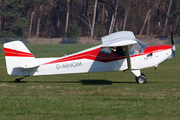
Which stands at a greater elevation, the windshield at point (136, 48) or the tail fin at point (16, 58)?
the windshield at point (136, 48)

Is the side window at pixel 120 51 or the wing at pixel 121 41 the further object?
the side window at pixel 120 51

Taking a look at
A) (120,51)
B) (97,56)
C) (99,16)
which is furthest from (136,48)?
(99,16)

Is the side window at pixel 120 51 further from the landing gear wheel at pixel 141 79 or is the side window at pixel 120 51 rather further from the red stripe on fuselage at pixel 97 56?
the landing gear wheel at pixel 141 79

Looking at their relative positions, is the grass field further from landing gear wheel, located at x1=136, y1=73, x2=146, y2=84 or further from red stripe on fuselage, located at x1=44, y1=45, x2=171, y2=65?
red stripe on fuselage, located at x1=44, y1=45, x2=171, y2=65

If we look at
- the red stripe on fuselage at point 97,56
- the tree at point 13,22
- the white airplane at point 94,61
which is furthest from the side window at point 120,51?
the tree at point 13,22

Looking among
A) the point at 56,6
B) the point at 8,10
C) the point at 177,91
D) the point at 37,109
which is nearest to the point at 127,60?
the point at 177,91

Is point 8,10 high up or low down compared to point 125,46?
down

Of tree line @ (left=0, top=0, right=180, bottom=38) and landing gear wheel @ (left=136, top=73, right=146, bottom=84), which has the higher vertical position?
landing gear wheel @ (left=136, top=73, right=146, bottom=84)

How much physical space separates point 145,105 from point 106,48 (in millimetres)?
4921

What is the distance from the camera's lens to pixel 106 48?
13133 mm

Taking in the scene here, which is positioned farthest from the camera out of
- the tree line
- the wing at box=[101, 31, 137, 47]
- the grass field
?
the tree line

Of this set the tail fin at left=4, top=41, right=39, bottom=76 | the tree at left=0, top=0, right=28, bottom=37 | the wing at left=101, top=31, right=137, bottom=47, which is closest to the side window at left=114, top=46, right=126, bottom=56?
the wing at left=101, top=31, right=137, bottom=47

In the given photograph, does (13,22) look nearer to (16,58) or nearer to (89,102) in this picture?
(16,58)

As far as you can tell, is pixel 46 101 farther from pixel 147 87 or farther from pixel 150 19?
pixel 150 19
